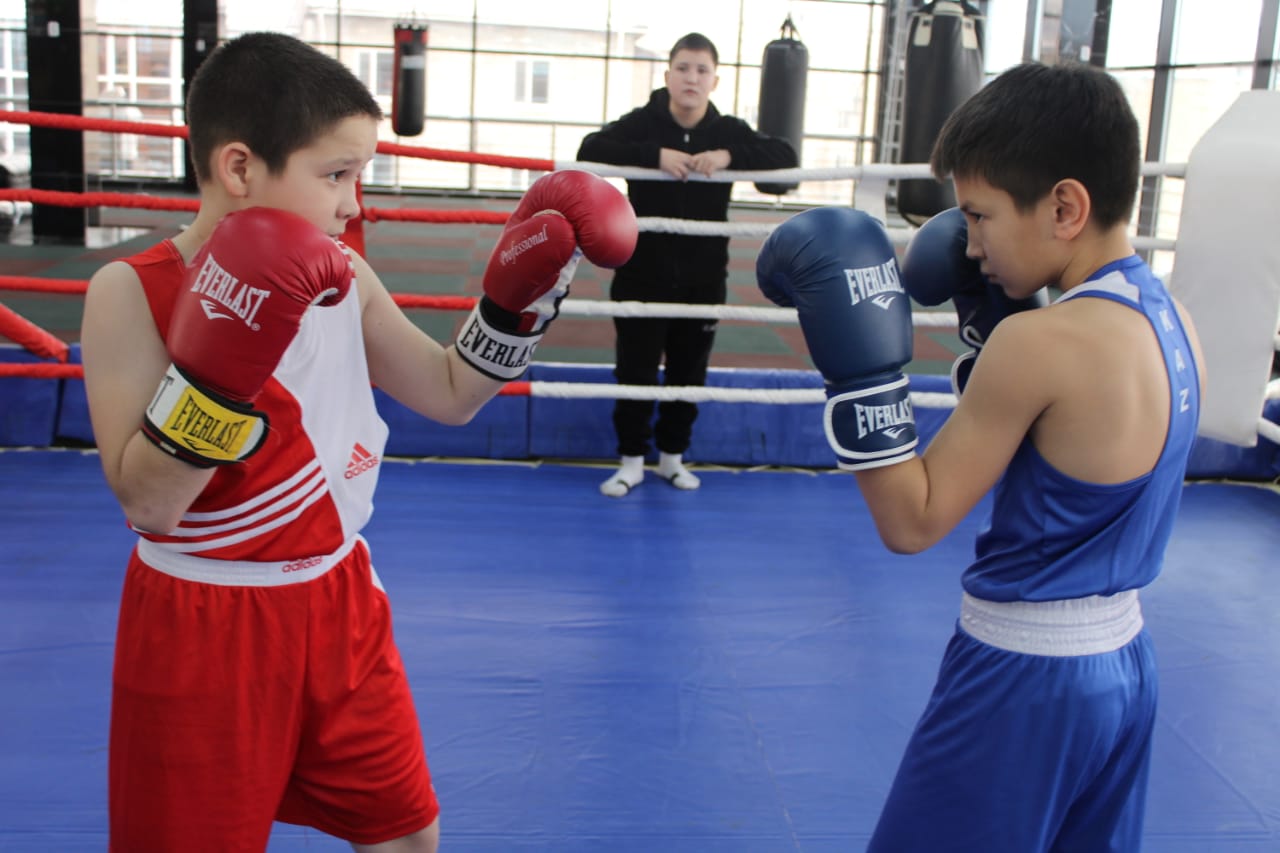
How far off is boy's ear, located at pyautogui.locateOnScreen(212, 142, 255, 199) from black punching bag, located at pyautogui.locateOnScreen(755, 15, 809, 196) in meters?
7.06

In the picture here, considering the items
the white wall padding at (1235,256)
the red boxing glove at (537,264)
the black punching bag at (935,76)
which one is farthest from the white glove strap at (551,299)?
the black punching bag at (935,76)

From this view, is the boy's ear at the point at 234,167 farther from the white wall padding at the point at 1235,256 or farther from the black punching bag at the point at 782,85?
the black punching bag at the point at 782,85

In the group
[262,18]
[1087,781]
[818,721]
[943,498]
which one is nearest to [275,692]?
[943,498]

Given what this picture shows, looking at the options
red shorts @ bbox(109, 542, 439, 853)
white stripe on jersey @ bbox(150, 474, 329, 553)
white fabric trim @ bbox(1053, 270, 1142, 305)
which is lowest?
red shorts @ bbox(109, 542, 439, 853)

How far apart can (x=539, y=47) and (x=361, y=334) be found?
14.6 m

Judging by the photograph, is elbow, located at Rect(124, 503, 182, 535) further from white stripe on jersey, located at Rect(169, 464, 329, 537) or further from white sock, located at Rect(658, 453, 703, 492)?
white sock, located at Rect(658, 453, 703, 492)

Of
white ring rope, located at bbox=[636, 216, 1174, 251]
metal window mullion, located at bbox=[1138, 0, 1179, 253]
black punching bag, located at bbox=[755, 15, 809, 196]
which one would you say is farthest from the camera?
metal window mullion, located at bbox=[1138, 0, 1179, 253]

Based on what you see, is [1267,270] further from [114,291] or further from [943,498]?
[114,291]

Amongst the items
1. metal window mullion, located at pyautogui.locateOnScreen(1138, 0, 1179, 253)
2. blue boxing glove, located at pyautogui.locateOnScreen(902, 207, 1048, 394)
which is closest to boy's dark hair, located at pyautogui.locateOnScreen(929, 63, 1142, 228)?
blue boxing glove, located at pyautogui.locateOnScreen(902, 207, 1048, 394)

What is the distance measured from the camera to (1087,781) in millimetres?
1136

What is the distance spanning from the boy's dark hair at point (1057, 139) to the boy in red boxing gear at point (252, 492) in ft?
2.04

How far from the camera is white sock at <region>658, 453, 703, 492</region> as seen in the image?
140 inches

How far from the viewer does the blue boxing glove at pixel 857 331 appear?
3.59 ft

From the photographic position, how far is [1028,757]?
3.58 feet
